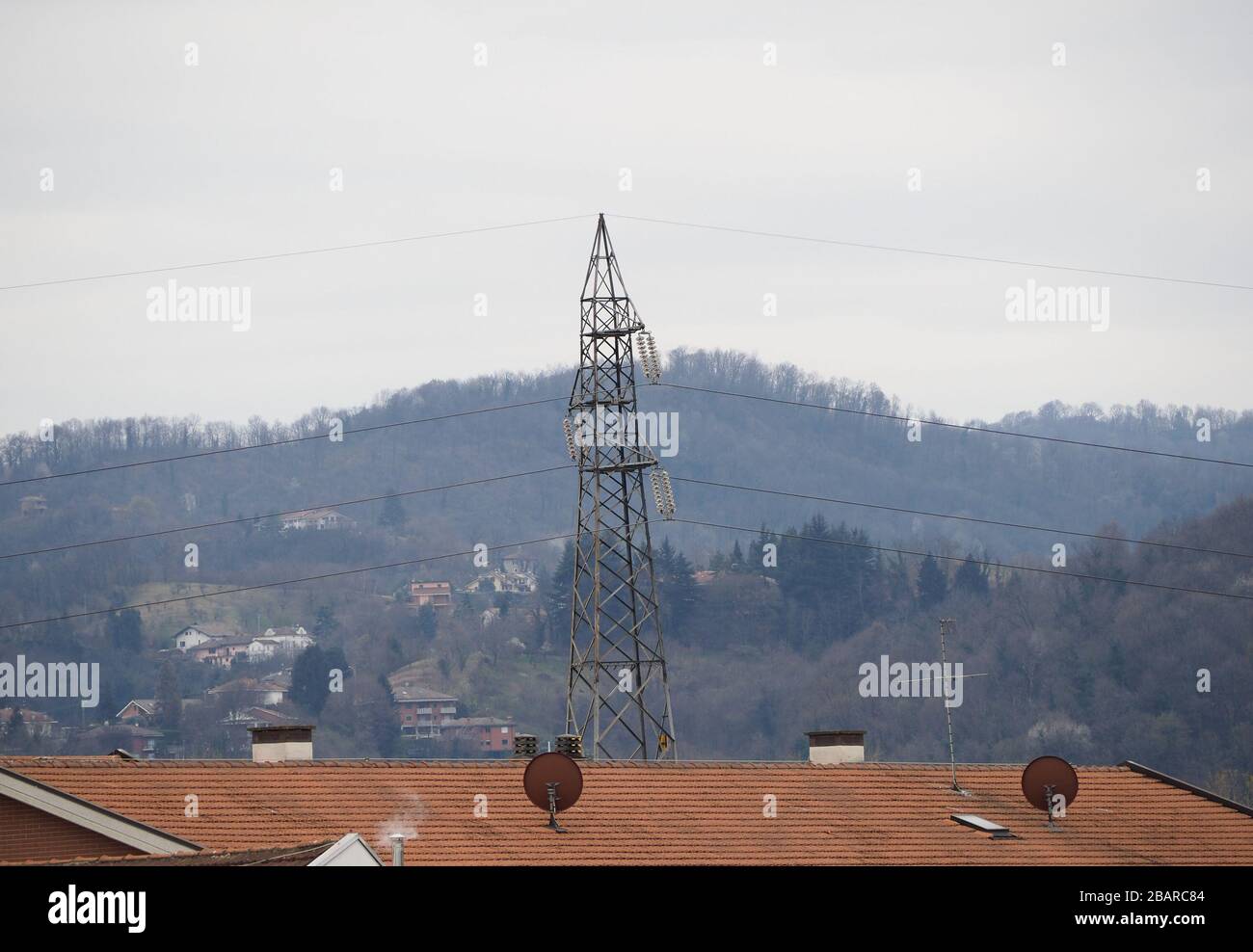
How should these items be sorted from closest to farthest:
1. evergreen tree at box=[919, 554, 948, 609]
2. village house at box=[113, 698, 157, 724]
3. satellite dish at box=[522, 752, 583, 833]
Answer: satellite dish at box=[522, 752, 583, 833] < village house at box=[113, 698, 157, 724] < evergreen tree at box=[919, 554, 948, 609]

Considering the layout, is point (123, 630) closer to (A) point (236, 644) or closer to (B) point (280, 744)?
(A) point (236, 644)

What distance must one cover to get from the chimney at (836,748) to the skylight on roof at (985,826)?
13.8 ft

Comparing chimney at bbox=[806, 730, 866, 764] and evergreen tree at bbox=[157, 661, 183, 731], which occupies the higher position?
chimney at bbox=[806, 730, 866, 764]

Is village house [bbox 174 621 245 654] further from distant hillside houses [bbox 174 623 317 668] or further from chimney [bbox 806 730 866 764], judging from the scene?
chimney [bbox 806 730 866 764]

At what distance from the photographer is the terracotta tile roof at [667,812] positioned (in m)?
26.6

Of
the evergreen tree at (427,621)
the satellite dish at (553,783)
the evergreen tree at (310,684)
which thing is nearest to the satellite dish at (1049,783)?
the satellite dish at (553,783)

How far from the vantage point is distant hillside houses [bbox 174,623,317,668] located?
182 m

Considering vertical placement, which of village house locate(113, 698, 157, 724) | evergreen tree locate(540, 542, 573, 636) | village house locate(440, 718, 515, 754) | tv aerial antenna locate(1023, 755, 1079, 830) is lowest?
village house locate(440, 718, 515, 754)

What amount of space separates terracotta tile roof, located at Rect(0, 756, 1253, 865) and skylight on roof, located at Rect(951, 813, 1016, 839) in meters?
0.14

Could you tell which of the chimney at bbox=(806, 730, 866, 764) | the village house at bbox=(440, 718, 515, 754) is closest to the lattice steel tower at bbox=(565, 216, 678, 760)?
the chimney at bbox=(806, 730, 866, 764)

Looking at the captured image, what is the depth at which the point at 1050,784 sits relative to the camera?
104ft

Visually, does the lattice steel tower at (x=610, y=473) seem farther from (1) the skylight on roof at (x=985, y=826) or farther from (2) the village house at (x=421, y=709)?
(2) the village house at (x=421, y=709)
